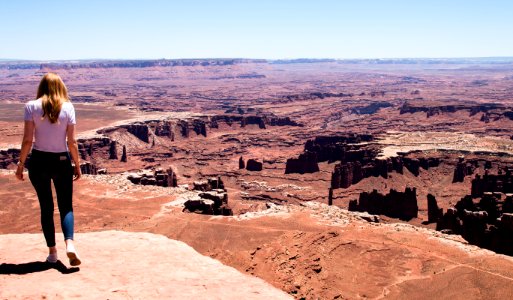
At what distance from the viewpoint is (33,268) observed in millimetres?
8773

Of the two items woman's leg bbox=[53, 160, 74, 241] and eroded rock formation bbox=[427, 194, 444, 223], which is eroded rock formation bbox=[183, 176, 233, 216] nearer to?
eroded rock formation bbox=[427, 194, 444, 223]

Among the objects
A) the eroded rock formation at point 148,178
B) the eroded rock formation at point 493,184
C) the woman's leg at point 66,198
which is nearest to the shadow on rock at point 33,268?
the woman's leg at point 66,198

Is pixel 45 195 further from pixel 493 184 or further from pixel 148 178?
pixel 493 184

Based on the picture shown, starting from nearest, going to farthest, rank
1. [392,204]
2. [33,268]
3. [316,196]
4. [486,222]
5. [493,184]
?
[33,268] → [486,222] → [392,204] → [493,184] → [316,196]

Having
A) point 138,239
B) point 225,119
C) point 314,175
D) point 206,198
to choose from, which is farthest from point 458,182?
point 225,119

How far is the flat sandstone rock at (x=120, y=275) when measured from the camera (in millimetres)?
7984

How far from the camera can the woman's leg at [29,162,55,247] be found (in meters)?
8.34

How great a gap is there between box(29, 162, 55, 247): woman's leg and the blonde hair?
1.04m

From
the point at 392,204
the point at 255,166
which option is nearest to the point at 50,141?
the point at 392,204

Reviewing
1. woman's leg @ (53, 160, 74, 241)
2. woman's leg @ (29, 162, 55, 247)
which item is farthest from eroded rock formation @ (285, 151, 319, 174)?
woman's leg @ (29, 162, 55, 247)

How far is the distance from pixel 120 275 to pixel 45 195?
2129mm

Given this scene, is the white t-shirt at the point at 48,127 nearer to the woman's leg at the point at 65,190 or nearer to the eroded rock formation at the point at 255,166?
the woman's leg at the point at 65,190

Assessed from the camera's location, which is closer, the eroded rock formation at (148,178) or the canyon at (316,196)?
the canyon at (316,196)

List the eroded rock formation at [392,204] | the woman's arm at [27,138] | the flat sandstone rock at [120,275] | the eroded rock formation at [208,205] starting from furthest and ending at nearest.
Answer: the eroded rock formation at [392,204], the eroded rock formation at [208,205], the woman's arm at [27,138], the flat sandstone rock at [120,275]
